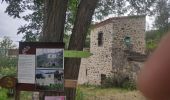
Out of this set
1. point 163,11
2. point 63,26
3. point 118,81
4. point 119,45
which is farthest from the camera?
point 119,45

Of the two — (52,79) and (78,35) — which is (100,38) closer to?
(78,35)

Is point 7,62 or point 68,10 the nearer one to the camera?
point 68,10

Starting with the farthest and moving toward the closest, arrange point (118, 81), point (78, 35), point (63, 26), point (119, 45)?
1. point (119, 45)
2. point (118, 81)
3. point (78, 35)
4. point (63, 26)

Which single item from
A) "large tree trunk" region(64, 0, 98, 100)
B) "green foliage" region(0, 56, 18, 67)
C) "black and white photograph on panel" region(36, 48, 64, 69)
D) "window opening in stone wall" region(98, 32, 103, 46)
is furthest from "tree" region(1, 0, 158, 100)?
"window opening in stone wall" region(98, 32, 103, 46)

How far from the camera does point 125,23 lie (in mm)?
23828

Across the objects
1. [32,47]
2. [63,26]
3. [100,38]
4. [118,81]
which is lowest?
[118,81]

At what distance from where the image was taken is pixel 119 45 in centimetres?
2372

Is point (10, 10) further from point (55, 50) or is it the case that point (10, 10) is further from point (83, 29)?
point (55, 50)

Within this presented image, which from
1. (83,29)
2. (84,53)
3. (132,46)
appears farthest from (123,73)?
(84,53)

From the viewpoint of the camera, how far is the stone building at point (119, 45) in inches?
923

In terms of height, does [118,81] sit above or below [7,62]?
below

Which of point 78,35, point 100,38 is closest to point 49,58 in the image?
point 78,35

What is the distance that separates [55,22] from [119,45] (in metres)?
16.8

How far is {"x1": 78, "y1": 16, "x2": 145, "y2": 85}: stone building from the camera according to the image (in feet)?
76.9
